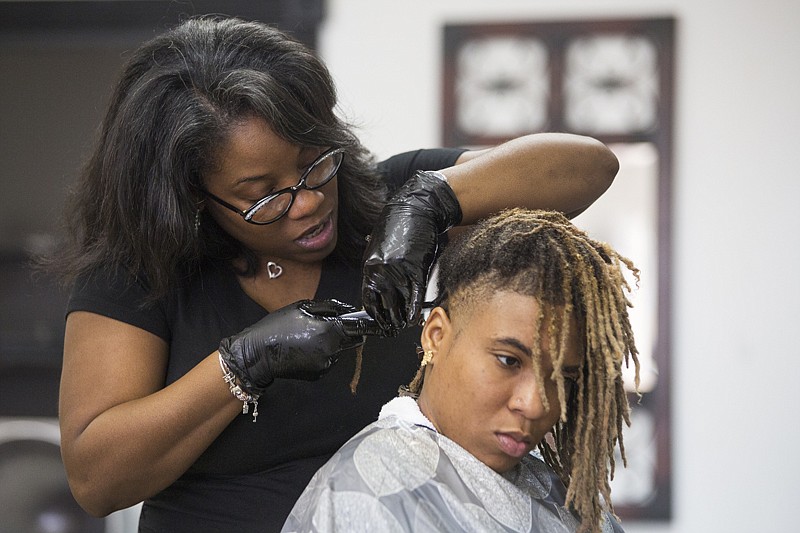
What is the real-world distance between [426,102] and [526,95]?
0.42 metres

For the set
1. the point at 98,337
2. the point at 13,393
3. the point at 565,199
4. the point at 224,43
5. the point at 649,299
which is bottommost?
the point at 13,393

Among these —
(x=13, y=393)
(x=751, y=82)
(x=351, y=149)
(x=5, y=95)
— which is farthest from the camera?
(x=5, y=95)

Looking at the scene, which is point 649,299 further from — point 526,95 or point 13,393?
point 13,393

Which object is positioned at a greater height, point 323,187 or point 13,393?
point 323,187

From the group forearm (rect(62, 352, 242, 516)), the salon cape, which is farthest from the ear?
forearm (rect(62, 352, 242, 516))

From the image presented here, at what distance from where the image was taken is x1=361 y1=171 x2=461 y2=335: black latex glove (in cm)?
153

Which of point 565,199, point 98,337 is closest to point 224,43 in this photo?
point 98,337

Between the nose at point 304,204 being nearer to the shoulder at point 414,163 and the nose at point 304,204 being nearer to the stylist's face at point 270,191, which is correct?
the stylist's face at point 270,191

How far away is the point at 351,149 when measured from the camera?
1.76m

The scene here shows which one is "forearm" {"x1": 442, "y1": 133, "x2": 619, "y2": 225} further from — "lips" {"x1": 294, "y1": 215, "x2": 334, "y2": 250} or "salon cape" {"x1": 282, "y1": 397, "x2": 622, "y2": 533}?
"salon cape" {"x1": 282, "y1": 397, "x2": 622, "y2": 533}

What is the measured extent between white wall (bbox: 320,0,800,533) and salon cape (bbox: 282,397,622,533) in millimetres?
2439

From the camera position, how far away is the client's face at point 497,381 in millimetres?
1406

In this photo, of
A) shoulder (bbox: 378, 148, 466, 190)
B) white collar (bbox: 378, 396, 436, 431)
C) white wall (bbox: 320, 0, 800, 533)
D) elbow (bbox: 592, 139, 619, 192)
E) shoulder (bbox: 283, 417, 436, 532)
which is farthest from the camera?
white wall (bbox: 320, 0, 800, 533)

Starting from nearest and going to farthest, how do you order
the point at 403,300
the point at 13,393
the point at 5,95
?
the point at 403,300, the point at 13,393, the point at 5,95
